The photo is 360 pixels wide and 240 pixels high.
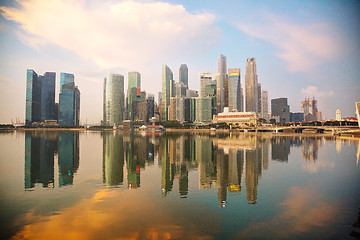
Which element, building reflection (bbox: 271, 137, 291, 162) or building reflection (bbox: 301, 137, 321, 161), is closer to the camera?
building reflection (bbox: 271, 137, 291, 162)

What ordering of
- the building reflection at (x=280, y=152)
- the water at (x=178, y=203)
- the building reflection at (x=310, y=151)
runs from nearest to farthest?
1. the water at (x=178, y=203)
2. the building reflection at (x=280, y=152)
3. the building reflection at (x=310, y=151)

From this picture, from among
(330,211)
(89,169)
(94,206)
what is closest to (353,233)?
(330,211)

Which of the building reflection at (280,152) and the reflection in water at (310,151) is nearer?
the building reflection at (280,152)

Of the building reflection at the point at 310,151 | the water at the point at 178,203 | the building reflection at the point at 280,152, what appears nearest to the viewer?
the water at the point at 178,203

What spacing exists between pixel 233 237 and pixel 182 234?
319 cm

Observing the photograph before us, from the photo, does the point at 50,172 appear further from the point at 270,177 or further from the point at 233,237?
the point at 270,177

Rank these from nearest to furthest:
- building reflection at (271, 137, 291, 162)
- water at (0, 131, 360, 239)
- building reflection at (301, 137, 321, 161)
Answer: water at (0, 131, 360, 239), building reflection at (271, 137, 291, 162), building reflection at (301, 137, 321, 161)

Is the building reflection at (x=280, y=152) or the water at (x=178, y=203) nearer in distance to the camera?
the water at (x=178, y=203)

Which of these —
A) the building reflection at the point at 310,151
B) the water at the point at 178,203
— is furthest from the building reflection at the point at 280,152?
the water at the point at 178,203

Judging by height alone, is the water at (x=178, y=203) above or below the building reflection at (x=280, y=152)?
above

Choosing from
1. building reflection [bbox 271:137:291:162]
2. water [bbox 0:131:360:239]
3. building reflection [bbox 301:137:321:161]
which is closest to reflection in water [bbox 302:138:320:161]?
building reflection [bbox 301:137:321:161]

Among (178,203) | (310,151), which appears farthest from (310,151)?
(178,203)

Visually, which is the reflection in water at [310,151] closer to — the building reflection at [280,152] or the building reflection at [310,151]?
the building reflection at [310,151]

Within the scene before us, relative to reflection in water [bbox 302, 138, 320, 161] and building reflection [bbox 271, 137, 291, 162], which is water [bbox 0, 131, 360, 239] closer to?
building reflection [bbox 271, 137, 291, 162]
